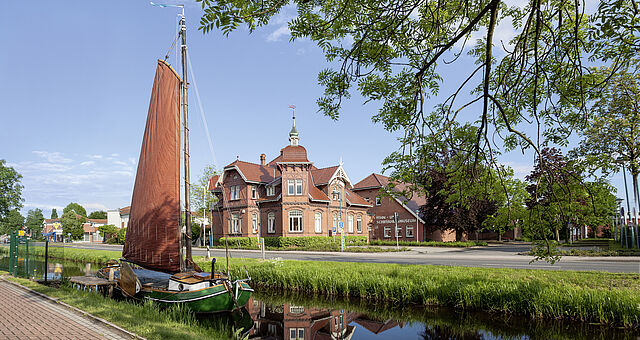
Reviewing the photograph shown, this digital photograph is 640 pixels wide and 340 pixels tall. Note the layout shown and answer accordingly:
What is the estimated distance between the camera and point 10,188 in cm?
4588

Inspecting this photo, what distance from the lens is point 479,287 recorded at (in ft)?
36.9

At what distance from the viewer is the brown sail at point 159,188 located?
12930 millimetres

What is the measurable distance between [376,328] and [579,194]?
568 cm

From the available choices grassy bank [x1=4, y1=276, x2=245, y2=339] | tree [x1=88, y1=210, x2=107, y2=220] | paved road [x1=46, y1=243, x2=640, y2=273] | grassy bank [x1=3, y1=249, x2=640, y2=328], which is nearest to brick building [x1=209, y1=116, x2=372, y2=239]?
paved road [x1=46, y1=243, x2=640, y2=273]

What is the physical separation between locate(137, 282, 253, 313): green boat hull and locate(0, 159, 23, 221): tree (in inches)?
1738

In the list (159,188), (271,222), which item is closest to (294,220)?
(271,222)

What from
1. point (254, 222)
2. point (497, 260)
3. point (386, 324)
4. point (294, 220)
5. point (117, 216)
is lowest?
point (386, 324)

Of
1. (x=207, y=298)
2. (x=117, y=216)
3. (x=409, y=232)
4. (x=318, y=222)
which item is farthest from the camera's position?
(x=117, y=216)

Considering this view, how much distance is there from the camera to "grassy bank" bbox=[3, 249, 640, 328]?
377 inches

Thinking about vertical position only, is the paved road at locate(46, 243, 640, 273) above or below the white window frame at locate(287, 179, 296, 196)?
below

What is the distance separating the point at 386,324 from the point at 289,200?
2839 cm

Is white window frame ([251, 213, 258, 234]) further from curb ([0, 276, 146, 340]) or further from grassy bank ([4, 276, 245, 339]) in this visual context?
grassy bank ([4, 276, 245, 339])

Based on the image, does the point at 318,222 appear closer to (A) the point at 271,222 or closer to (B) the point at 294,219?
(B) the point at 294,219

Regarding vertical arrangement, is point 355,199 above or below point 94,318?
above
